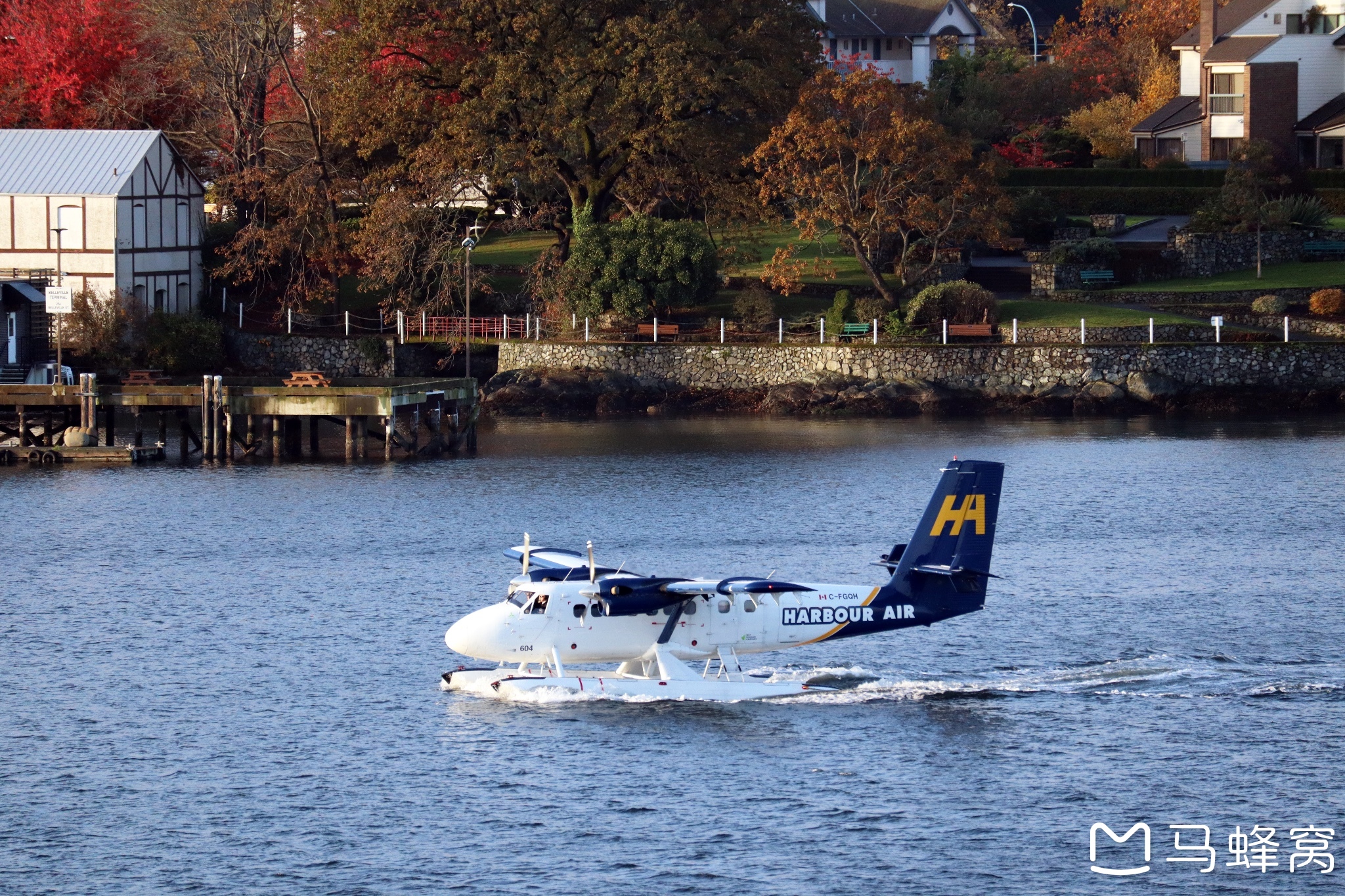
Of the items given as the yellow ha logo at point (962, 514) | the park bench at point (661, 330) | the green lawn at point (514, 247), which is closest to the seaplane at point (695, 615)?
the yellow ha logo at point (962, 514)

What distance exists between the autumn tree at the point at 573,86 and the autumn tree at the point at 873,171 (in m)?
2.21

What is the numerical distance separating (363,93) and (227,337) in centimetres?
1315

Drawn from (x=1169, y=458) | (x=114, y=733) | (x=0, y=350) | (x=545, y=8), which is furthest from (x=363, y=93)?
(x=114, y=733)

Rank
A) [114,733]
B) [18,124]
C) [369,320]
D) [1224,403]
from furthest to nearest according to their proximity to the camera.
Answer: [18,124]
[369,320]
[1224,403]
[114,733]

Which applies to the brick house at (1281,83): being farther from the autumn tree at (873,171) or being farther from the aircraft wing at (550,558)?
the aircraft wing at (550,558)

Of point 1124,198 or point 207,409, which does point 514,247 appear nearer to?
point 207,409

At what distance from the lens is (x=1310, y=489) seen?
49906 millimetres

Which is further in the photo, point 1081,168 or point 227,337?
point 1081,168

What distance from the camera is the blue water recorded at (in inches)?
922

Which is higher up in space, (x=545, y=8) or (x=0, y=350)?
(x=545, y=8)

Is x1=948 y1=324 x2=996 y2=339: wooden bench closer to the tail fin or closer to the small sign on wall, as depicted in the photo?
the small sign on wall

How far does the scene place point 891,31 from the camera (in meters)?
127

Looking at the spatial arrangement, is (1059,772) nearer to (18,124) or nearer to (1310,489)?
(1310,489)

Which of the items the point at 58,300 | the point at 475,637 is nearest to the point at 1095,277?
the point at 58,300
